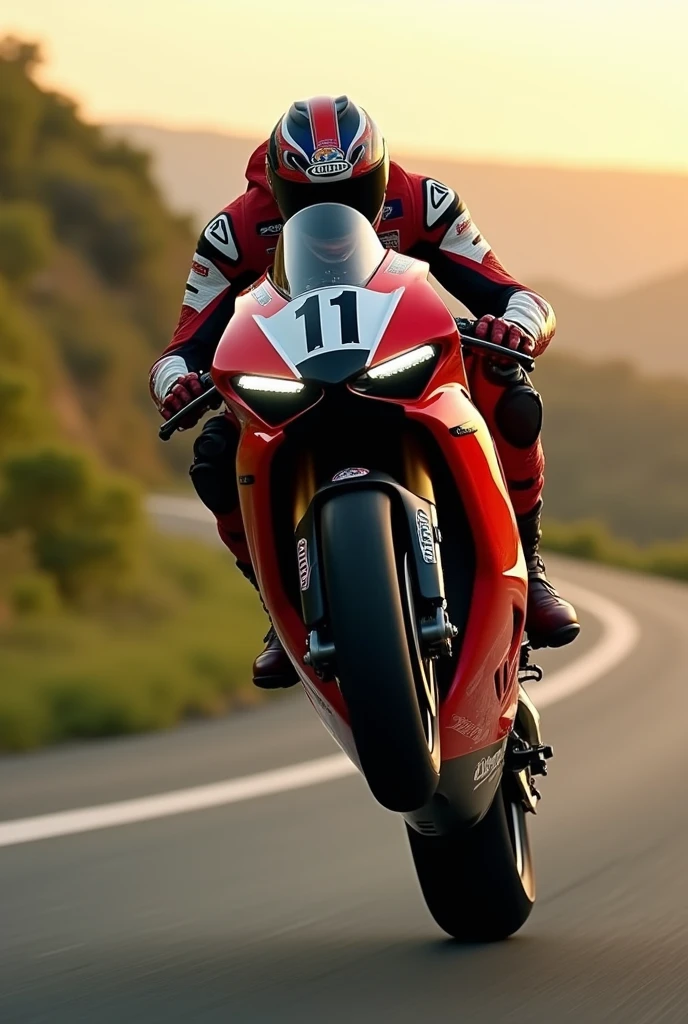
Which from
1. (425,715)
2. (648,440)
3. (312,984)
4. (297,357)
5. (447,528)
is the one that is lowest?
(648,440)

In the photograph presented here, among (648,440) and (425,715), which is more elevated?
(425,715)

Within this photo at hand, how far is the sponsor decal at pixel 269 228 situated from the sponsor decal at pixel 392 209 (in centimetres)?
27

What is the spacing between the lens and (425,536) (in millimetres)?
3838

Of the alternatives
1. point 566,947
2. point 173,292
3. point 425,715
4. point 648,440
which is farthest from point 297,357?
point 648,440

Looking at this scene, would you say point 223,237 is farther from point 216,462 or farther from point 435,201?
point 216,462

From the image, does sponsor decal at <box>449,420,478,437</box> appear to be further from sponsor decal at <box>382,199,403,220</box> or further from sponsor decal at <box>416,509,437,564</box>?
sponsor decal at <box>382,199,403,220</box>

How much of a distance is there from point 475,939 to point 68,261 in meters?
40.8

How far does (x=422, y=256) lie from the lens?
4.82 metres

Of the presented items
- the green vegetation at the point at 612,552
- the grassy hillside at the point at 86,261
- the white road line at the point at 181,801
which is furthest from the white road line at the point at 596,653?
the green vegetation at the point at 612,552

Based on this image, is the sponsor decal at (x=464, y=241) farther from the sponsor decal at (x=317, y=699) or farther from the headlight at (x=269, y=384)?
the sponsor decal at (x=317, y=699)

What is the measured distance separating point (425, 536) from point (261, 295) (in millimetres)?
757

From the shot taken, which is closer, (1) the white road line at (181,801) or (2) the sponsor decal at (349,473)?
(2) the sponsor decal at (349,473)

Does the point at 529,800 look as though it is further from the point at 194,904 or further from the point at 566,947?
the point at 194,904

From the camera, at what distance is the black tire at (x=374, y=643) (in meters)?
3.69
